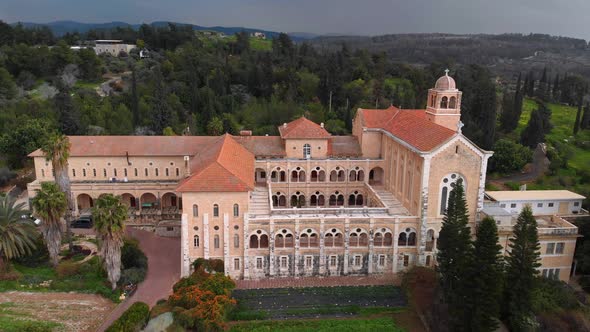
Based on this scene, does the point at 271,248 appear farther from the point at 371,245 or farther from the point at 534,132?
the point at 534,132

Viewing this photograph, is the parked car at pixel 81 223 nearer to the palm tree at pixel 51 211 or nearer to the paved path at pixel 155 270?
the paved path at pixel 155 270

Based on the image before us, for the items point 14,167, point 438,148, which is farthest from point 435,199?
point 14,167

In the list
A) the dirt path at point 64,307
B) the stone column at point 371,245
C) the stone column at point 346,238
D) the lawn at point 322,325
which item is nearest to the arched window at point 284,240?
the stone column at point 346,238

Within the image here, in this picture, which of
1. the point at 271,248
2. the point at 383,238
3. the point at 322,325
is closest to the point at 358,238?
the point at 383,238

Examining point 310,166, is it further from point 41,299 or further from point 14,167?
point 14,167

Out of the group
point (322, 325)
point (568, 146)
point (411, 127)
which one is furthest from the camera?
point (568, 146)

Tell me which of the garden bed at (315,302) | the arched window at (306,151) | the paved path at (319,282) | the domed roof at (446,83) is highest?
the domed roof at (446,83)
